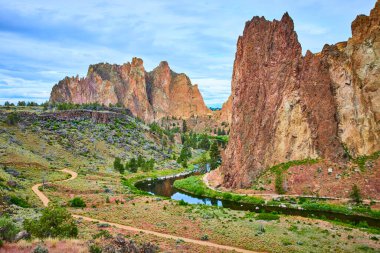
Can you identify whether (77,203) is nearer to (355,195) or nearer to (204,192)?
(204,192)

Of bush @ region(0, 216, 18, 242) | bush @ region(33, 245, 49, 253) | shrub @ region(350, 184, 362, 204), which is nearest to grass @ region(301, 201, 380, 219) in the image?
shrub @ region(350, 184, 362, 204)

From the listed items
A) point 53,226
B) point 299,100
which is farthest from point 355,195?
point 53,226

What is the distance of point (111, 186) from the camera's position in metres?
78.9

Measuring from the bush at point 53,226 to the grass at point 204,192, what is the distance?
41.4 meters

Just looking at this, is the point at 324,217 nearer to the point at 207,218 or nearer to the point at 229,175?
the point at 207,218

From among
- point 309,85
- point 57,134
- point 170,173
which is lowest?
point 170,173

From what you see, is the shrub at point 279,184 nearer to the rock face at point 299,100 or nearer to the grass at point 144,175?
the rock face at point 299,100

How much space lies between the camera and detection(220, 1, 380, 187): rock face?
73.7 m

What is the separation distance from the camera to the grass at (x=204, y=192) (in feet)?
226

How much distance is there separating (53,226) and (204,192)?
4905 centimetres

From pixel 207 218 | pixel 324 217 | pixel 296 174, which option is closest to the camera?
pixel 207 218

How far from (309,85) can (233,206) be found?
102ft

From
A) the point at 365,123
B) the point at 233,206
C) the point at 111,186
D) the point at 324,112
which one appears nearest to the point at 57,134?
the point at 111,186

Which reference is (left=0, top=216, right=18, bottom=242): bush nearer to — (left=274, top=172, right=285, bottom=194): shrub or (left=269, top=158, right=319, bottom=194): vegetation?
(left=274, top=172, right=285, bottom=194): shrub
